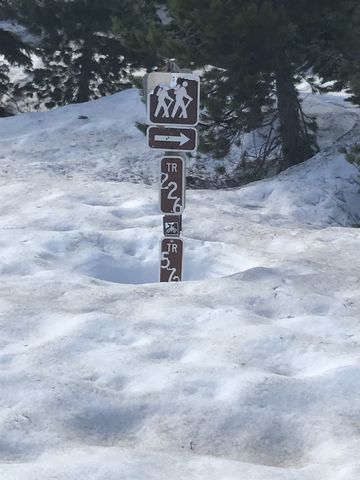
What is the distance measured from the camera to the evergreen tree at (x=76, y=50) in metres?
18.0

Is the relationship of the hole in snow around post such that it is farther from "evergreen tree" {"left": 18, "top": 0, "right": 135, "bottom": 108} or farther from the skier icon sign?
"evergreen tree" {"left": 18, "top": 0, "right": 135, "bottom": 108}

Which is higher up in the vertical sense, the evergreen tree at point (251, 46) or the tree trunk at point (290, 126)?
the evergreen tree at point (251, 46)

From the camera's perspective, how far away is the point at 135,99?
56.9 feet

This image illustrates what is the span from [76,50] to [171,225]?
13027 millimetres

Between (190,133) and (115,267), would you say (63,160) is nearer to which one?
(115,267)

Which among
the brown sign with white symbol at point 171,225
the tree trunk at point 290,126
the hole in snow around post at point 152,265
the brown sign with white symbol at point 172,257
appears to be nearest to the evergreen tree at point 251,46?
the tree trunk at point 290,126

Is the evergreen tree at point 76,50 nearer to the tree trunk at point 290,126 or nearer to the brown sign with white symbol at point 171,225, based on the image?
the tree trunk at point 290,126

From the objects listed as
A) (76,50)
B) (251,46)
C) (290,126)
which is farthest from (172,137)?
(76,50)

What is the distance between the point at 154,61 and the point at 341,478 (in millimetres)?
15863

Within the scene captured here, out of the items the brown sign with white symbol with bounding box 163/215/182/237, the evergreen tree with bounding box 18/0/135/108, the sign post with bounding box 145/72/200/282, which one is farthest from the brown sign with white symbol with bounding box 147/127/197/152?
the evergreen tree with bounding box 18/0/135/108

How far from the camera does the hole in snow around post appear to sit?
749cm

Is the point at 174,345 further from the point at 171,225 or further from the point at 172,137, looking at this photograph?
the point at 172,137

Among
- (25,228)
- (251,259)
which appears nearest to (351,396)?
(251,259)

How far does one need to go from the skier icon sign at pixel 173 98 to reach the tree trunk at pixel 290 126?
574 cm
